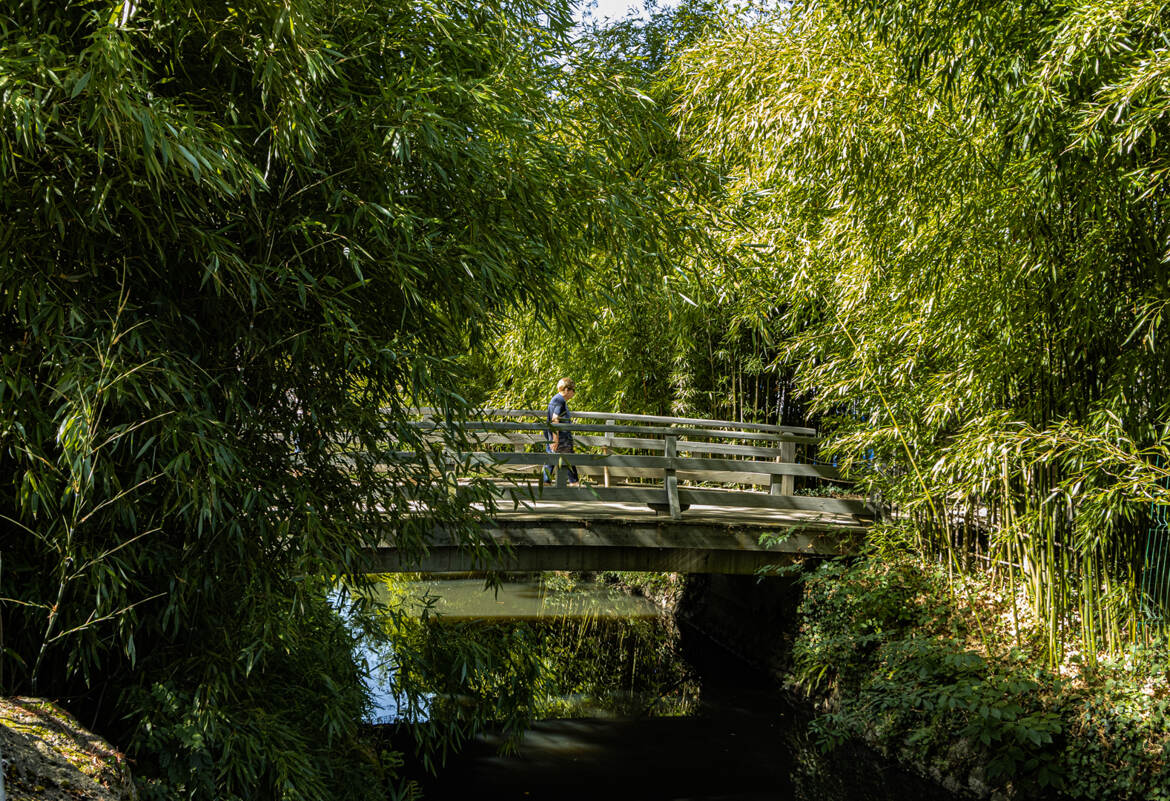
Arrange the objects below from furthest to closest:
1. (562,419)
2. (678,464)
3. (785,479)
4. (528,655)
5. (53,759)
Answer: (785,479) < (562,419) < (678,464) < (528,655) < (53,759)

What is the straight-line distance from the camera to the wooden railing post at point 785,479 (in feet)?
23.9

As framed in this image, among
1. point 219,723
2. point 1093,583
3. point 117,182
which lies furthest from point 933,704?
point 117,182

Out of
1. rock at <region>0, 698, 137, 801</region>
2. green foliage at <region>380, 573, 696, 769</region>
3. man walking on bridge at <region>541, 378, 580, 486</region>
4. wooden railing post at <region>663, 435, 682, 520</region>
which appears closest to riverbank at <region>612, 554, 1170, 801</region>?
wooden railing post at <region>663, 435, 682, 520</region>

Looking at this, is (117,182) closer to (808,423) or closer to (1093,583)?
(1093,583)

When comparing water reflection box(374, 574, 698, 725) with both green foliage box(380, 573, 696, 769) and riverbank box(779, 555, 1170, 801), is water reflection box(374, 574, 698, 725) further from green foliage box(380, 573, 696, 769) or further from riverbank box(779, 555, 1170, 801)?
riverbank box(779, 555, 1170, 801)

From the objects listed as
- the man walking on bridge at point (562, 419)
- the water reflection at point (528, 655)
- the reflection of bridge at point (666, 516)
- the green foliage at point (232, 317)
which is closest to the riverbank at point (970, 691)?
the reflection of bridge at point (666, 516)

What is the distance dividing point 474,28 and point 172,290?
159 cm

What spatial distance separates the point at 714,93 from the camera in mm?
6430

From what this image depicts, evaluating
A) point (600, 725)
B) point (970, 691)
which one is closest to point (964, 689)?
point (970, 691)

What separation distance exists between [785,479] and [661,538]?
4.33ft

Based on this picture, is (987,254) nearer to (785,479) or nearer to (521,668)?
(785,479)

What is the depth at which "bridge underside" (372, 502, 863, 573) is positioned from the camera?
21.1 feet

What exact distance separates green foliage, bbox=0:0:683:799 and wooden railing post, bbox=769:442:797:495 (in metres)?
4.33

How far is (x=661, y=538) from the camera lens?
6703 mm
